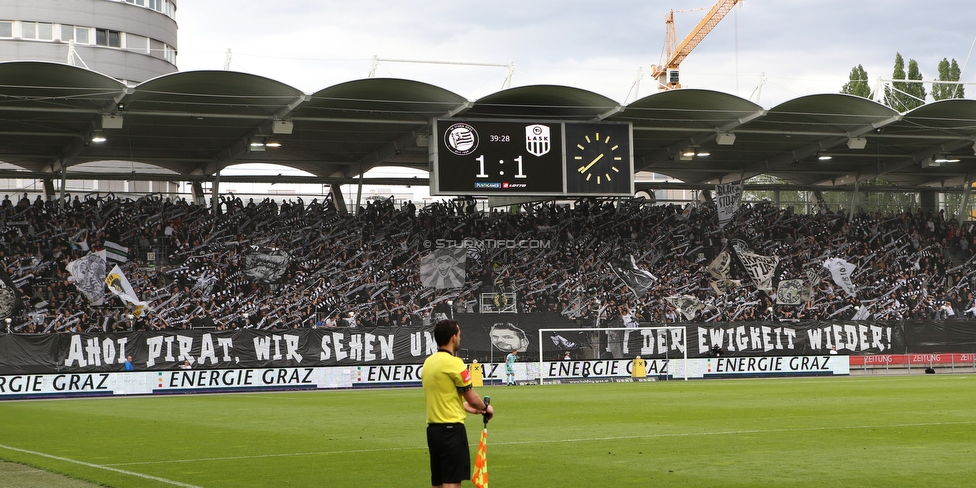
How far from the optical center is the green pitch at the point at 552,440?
12500mm

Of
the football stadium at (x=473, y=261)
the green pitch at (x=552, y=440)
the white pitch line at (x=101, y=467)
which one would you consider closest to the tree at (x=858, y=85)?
the football stadium at (x=473, y=261)

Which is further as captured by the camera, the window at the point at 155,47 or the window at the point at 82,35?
the window at the point at 155,47

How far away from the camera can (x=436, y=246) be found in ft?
151

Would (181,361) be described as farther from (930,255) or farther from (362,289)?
(930,255)

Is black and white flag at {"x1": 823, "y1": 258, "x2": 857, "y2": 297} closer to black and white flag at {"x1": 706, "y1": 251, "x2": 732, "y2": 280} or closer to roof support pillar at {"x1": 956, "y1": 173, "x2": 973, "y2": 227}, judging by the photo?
black and white flag at {"x1": 706, "y1": 251, "x2": 732, "y2": 280}

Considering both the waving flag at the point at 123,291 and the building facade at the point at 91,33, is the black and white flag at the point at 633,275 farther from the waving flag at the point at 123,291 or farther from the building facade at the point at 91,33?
the building facade at the point at 91,33

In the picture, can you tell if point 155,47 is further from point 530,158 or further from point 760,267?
point 760,267

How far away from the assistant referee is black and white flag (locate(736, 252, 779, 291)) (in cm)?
4117

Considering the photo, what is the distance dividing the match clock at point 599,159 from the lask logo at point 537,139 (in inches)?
31.5

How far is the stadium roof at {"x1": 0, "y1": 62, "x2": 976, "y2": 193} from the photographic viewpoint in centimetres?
3678

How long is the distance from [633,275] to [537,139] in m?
10.2

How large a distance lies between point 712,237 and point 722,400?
956 inches

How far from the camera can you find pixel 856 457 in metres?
13.6

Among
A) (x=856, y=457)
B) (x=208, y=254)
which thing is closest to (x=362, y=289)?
(x=208, y=254)
